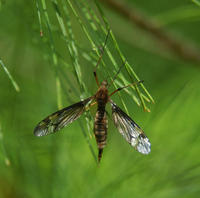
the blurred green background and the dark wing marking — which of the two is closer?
the dark wing marking

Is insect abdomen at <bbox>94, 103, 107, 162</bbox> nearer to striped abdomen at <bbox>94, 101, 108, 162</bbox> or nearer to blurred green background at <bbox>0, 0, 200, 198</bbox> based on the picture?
striped abdomen at <bbox>94, 101, 108, 162</bbox>

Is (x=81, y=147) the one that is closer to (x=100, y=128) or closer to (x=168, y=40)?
(x=100, y=128)

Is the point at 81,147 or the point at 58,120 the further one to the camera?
the point at 81,147

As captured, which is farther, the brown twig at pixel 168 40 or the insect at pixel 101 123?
the brown twig at pixel 168 40

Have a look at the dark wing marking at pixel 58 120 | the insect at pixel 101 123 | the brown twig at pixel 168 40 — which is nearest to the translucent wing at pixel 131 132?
the insect at pixel 101 123

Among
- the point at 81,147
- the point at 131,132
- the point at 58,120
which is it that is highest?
the point at 58,120

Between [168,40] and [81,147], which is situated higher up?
[168,40]

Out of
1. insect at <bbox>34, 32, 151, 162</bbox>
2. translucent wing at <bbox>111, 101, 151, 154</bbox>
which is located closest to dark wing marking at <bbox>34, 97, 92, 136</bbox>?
insect at <bbox>34, 32, 151, 162</bbox>

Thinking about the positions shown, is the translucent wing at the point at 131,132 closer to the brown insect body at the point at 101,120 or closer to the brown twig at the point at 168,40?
the brown insect body at the point at 101,120

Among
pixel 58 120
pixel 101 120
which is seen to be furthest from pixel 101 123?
pixel 58 120
